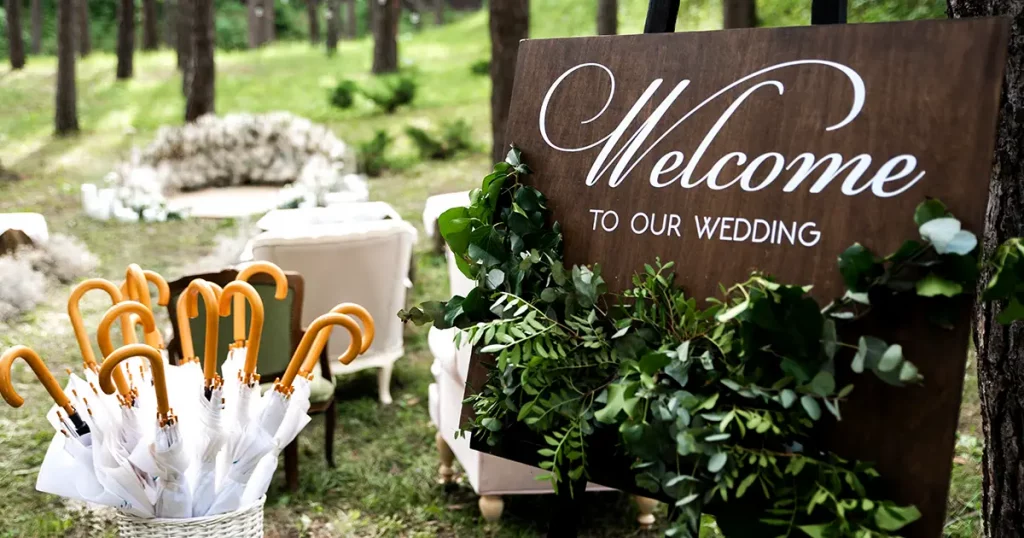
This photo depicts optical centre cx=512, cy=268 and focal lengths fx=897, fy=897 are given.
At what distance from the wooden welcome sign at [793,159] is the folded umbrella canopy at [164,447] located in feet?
3.06

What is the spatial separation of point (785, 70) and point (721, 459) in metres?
0.60

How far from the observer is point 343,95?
45.1ft

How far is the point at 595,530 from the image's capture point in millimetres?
3275

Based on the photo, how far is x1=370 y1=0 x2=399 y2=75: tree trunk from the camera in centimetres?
1541

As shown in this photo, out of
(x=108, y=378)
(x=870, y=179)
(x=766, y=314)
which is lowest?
(x=108, y=378)

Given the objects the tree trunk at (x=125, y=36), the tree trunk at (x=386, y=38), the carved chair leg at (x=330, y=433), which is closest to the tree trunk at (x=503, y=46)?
the carved chair leg at (x=330, y=433)

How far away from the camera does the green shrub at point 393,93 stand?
43.8 ft

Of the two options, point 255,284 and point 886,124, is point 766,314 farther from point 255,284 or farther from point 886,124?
point 255,284

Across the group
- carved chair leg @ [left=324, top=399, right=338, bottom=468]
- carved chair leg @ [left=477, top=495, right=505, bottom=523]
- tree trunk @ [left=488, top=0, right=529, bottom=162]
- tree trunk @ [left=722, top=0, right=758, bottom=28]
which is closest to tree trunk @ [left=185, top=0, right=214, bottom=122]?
tree trunk @ [left=488, top=0, right=529, bottom=162]

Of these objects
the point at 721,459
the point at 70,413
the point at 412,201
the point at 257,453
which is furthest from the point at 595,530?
the point at 412,201

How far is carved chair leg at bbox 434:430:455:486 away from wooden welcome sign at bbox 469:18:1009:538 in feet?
6.88

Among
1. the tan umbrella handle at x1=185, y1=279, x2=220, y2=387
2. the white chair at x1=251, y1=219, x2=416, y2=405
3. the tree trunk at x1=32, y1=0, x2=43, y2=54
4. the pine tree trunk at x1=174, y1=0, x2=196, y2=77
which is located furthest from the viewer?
the tree trunk at x1=32, y1=0, x2=43, y2=54

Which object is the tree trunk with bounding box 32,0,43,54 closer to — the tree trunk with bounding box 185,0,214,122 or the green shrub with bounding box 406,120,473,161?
the tree trunk with bounding box 185,0,214,122

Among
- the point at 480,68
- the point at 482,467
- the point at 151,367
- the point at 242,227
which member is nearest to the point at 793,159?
the point at 151,367
